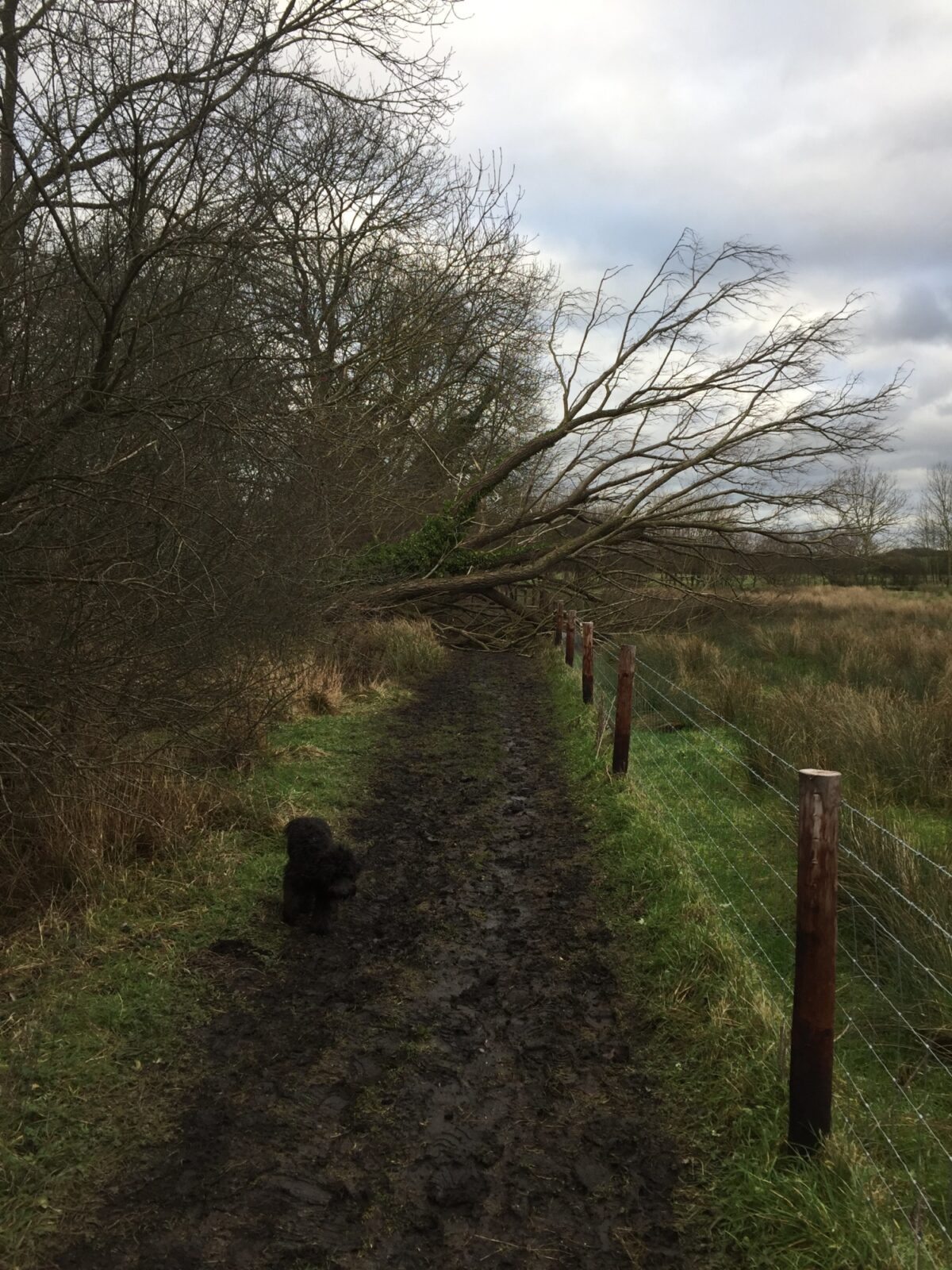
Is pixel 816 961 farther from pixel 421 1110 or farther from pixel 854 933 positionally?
pixel 854 933

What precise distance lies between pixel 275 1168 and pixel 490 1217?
727 millimetres

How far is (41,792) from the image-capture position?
4.91 m

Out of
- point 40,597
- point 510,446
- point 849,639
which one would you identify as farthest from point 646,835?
point 510,446

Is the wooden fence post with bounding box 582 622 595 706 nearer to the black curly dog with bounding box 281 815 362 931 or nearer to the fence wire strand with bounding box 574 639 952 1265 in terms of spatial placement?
the fence wire strand with bounding box 574 639 952 1265

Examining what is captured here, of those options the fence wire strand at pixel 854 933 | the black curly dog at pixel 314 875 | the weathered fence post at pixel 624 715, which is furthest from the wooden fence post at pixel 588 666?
the black curly dog at pixel 314 875

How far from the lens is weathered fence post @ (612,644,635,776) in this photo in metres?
7.31

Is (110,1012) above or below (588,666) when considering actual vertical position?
below

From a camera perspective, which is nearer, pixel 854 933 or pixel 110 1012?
pixel 110 1012

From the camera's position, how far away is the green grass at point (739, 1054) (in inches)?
103

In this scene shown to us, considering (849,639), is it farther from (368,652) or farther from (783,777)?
(783,777)

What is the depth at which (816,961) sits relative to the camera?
2.90 m

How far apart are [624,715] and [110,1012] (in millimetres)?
4540

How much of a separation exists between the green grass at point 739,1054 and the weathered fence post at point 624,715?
23.2 inches

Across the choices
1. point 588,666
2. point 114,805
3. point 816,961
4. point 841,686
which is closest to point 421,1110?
point 816,961
